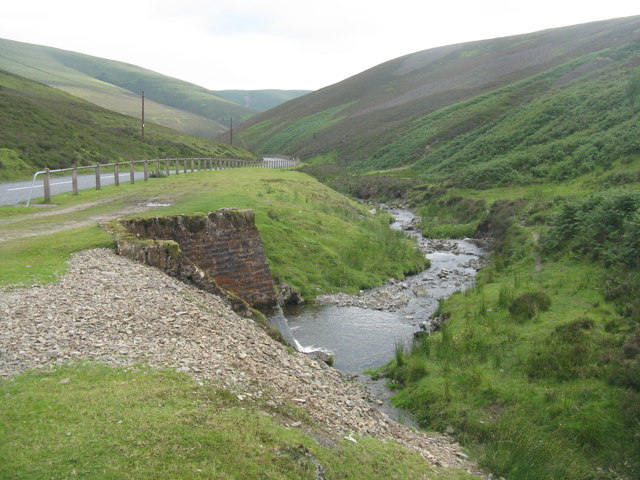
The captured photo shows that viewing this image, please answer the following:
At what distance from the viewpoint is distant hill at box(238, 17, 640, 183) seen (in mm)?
52688

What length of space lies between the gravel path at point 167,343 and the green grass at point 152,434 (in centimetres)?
58

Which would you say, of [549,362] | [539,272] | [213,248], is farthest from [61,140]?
[549,362]

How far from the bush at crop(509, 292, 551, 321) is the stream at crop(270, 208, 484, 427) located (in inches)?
141

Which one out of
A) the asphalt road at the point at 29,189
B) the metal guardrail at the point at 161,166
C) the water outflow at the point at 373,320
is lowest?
the water outflow at the point at 373,320

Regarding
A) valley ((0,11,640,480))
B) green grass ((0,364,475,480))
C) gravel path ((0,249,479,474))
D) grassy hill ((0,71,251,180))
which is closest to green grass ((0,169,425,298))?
valley ((0,11,640,480))

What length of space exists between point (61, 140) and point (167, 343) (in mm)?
55206

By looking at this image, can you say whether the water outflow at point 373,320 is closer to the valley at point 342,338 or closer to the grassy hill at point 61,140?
the valley at point 342,338

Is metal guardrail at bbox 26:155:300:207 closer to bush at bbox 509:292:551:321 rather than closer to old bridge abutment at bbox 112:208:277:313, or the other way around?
old bridge abutment at bbox 112:208:277:313

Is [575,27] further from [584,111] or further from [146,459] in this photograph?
[146,459]

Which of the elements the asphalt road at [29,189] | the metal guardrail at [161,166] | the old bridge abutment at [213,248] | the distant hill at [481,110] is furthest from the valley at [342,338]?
the distant hill at [481,110]

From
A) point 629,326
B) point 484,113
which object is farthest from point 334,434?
point 484,113

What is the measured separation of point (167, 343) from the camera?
33.5 ft

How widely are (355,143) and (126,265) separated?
10661 cm

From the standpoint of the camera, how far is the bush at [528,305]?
17.4 m
